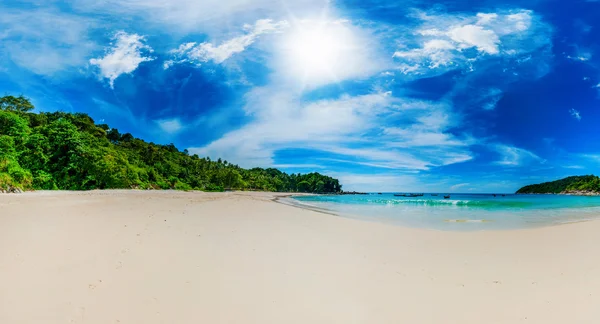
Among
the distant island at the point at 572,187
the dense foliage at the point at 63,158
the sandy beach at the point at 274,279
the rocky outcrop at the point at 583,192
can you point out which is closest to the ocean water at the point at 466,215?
the sandy beach at the point at 274,279

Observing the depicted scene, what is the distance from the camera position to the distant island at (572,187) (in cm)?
10900

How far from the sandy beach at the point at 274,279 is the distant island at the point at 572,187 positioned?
139938 millimetres

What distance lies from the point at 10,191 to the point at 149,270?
66.9 ft

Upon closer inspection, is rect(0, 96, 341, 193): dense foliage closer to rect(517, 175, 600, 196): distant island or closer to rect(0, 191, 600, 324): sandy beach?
rect(0, 191, 600, 324): sandy beach

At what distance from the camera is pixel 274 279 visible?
4.21m

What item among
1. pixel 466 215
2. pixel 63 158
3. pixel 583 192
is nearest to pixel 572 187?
pixel 583 192

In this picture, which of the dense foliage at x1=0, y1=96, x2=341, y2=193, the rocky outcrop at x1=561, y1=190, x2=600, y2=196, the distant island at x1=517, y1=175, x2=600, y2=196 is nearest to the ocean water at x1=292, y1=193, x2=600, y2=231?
the dense foliage at x1=0, y1=96, x2=341, y2=193

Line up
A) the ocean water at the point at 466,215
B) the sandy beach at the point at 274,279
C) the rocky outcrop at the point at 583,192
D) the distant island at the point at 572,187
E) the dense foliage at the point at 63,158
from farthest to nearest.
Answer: the distant island at the point at 572,187 < the rocky outcrop at the point at 583,192 < the dense foliage at the point at 63,158 < the ocean water at the point at 466,215 < the sandy beach at the point at 274,279

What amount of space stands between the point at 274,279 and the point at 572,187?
6442 inches

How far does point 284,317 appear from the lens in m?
3.11

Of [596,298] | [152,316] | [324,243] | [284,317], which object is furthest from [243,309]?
[596,298]

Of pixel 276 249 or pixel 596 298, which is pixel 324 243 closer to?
pixel 276 249

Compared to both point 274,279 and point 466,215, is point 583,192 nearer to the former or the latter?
point 466,215

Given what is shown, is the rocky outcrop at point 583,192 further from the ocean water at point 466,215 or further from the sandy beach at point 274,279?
the sandy beach at point 274,279
